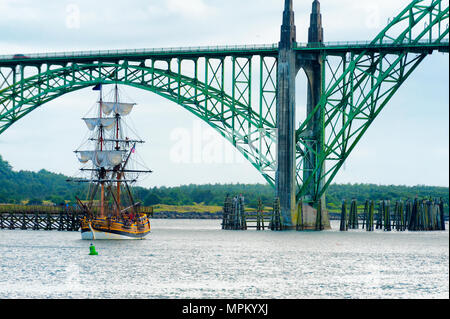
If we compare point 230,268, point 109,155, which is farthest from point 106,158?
point 230,268

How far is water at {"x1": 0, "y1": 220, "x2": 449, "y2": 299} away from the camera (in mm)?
47812

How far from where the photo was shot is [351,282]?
52.4m

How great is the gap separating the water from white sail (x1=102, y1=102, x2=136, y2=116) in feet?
56.7

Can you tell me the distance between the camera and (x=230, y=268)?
59.0 meters

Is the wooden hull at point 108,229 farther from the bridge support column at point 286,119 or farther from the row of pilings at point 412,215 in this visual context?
the row of pilings at point 412,215

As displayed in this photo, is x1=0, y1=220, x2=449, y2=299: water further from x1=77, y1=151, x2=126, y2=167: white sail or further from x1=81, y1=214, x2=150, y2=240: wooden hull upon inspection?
x1=77, y1=151, x2=126, y2=167: white sail

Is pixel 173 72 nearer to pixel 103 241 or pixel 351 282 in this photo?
pixel 103 241

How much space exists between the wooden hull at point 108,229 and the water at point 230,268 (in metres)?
1.79

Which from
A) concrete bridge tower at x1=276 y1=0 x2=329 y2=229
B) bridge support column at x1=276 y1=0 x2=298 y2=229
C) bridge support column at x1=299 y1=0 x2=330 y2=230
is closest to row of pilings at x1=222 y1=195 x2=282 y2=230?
bridge support column at x1=299 y1=0 x2=330 y2=230

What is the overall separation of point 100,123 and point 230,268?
145 feet

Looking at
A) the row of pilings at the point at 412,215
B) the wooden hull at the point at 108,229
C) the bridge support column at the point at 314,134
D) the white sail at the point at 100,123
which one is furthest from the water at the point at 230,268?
the row of pilings at the point at 412,215
